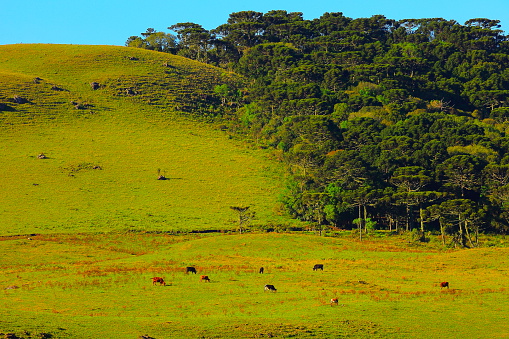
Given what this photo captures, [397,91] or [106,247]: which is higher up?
[397,91]

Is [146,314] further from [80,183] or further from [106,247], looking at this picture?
[80,183]

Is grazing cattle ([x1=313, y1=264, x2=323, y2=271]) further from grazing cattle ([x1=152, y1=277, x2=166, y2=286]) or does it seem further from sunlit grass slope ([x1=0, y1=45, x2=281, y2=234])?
sunlit grass slope ([x1=0, y1=45, x2=281, y2=234])

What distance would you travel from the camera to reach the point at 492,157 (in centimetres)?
11681

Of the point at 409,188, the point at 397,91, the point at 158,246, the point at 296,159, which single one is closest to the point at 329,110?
the point at 397,91

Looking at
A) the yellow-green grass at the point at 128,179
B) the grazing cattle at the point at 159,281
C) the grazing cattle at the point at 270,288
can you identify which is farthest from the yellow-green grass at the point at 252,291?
the yellow-green grass at the point at 128,179

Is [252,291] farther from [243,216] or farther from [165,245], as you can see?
[243,216]

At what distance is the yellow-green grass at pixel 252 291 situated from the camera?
32.2 meters

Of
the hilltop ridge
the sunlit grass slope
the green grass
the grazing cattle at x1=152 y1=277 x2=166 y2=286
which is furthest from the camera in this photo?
the hilltop ridge

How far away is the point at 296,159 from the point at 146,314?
284ft

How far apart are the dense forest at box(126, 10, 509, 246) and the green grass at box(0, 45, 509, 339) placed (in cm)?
671

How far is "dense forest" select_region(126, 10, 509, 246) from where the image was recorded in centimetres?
9762

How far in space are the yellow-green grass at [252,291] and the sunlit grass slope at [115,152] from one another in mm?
25092

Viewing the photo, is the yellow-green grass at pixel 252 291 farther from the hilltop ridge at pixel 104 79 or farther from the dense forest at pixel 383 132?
the hilltop ridge at pixel 104 79

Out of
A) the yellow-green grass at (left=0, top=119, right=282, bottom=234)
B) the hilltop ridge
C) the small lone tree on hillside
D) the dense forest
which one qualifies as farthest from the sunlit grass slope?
the dense forest
